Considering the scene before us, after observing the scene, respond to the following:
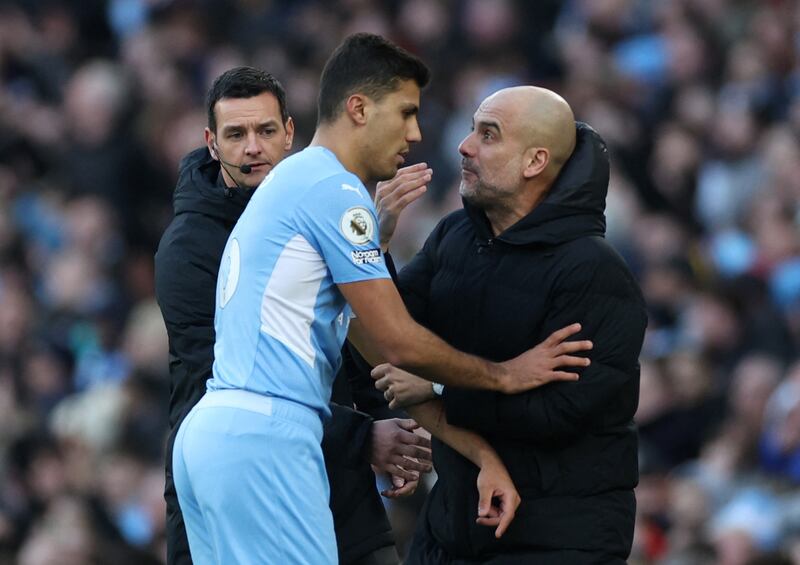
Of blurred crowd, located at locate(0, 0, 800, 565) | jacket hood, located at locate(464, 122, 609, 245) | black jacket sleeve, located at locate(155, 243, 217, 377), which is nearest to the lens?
jacket hood, located at locate(464, 122, 609, 245)

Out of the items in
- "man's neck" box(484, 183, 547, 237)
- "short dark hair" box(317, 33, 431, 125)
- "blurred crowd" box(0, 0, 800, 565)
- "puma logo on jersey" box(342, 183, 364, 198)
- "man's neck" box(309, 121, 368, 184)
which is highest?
"short dark hair" box(317, 33, 431, 125)

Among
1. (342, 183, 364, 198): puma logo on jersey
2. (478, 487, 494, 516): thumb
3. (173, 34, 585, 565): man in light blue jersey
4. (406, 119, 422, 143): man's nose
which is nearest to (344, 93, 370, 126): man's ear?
(173, 34, 585, 565): man in light blue jersey

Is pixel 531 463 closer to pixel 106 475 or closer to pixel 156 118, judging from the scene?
pixel 106 475

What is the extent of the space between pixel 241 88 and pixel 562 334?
4.81 ft

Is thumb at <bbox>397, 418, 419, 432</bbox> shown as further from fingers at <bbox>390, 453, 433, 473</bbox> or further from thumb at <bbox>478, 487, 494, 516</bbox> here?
thumb at <bbox>478, 487, 494, 516</bbox>

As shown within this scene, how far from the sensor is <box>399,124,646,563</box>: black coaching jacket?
18.6 feet

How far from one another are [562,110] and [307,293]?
1.07 metres

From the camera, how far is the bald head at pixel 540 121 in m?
5.82

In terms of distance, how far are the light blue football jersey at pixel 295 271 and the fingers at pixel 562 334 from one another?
0.58 m

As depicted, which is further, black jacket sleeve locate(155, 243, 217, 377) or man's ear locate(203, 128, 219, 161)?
man's ear locate(203, 128, 219, 161)

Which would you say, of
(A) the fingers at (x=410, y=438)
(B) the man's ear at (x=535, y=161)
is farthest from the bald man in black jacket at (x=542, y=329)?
(A) the fingers at (x=410, y=438)

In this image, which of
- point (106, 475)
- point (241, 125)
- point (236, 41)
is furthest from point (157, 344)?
point (241, 125)

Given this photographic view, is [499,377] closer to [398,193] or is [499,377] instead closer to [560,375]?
[560,375]

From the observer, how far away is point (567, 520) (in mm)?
5719
